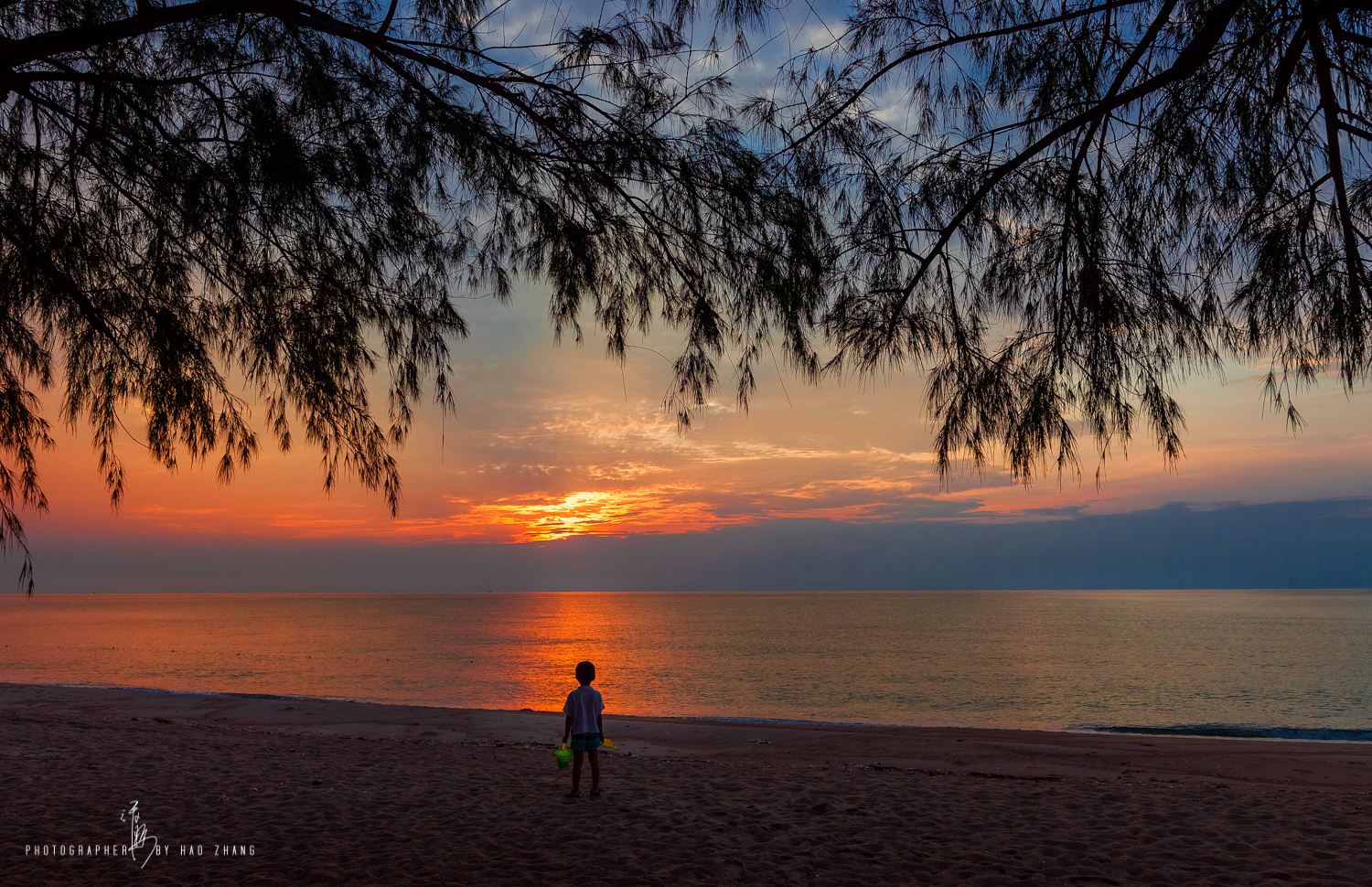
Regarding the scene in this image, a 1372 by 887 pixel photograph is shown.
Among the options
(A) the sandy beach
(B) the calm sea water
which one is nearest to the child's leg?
(A) the sandy beach

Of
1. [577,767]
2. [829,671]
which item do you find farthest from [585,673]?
[829,671]

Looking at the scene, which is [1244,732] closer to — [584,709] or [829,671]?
[829,671]

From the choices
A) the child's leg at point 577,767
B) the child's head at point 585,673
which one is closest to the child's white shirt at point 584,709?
the child's head at point 585,673

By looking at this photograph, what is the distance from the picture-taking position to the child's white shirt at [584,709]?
7164mm

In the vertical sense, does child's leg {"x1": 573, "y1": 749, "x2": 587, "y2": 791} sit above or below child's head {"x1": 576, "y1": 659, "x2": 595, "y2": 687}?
below

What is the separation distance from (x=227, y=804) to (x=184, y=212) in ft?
18.6

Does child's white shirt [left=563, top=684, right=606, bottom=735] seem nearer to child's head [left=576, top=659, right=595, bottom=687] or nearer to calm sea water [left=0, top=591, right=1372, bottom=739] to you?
child's head [left=576, top=659, right=595, bottom=687]

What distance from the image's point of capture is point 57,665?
34938 mm

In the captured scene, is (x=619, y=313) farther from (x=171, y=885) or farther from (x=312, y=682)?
(x=312, y=682)
